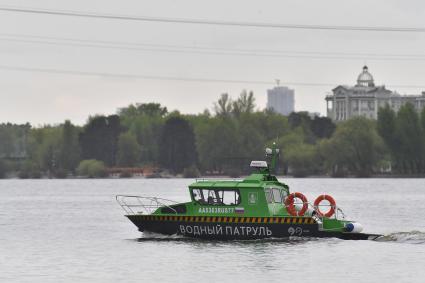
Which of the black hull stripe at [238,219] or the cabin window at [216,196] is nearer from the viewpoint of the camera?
the black hull stripe at [238,219]

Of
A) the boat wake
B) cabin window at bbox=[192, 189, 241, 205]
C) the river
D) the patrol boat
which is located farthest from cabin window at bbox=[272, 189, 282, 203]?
the boat wake

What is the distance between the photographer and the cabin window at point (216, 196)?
65.1 m

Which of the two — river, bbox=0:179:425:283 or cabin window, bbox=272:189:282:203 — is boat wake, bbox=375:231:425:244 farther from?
cabin window, bbox=272:189:282:203

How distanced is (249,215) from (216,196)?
2115 mm

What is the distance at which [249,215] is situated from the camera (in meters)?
64.8

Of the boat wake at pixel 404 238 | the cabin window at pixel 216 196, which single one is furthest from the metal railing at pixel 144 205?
the boat wake at pixel 404 238

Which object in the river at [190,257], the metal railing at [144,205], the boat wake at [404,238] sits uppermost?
the metal railing at [144,205]

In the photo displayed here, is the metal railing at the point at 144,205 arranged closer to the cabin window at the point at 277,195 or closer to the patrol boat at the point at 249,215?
the patrol boat at the point at 249,215

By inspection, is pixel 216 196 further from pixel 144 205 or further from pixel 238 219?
pixel 144 205

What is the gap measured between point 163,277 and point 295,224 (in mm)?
13144

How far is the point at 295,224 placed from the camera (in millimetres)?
64500

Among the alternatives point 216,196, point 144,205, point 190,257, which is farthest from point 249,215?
point 144,205

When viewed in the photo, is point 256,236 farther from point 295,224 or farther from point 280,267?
point 280,267

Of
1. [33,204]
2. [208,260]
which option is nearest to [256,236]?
[208,260]
